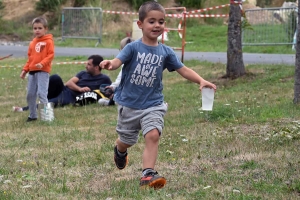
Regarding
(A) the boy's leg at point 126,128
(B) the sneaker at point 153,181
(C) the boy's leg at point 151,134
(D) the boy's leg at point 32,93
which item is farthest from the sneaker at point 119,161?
(D) the boy's leg at point 32,93

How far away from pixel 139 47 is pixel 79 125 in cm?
386

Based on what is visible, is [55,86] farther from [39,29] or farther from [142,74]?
[142,74]

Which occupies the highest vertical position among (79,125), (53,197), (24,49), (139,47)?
(139,47)

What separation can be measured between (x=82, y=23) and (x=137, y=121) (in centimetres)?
2300

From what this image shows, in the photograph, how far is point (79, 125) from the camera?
920 centimetres

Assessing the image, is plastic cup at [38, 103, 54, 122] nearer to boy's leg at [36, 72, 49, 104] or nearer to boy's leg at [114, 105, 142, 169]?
boy's leg at [36, 72, 49, 104]

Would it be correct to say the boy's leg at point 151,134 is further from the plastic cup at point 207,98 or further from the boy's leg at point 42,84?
Answer: the boy's leg at point 42,84

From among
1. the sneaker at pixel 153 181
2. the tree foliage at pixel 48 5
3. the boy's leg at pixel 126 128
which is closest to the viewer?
the sneaker at pixel 153 181

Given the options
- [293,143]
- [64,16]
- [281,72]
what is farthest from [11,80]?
[64,16]

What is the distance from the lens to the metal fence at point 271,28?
67.9 ft

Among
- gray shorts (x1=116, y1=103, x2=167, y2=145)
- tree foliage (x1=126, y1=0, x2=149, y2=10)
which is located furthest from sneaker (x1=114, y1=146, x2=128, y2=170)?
tree foliage (x1=126, y1=0, x2=149, y2=10)

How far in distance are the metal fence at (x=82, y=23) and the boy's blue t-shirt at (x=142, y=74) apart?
73.9ft

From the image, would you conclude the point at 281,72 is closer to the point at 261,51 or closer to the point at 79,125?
the point at 79,125

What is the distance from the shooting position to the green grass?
205 inches
